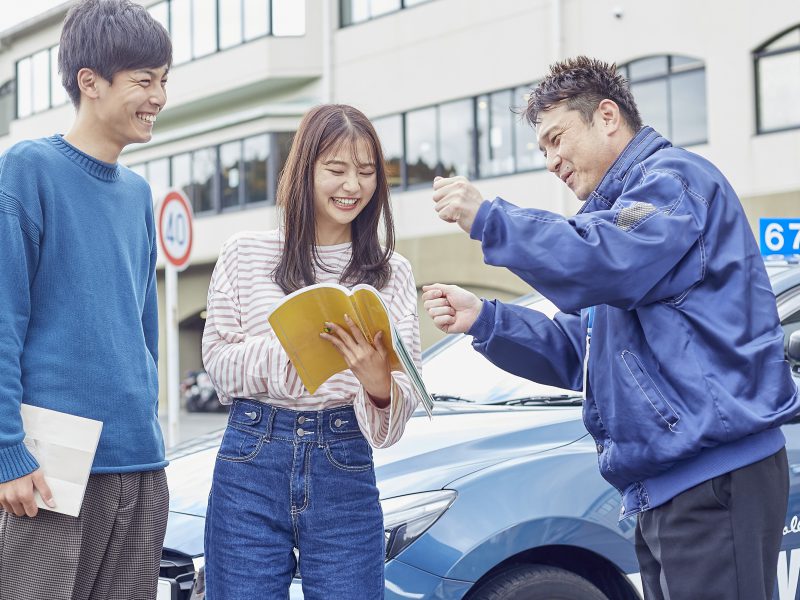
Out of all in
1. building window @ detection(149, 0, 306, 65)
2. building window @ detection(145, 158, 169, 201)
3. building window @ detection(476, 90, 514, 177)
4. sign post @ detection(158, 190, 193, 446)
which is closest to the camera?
sign post @ detection(158, 190, 193, 446)

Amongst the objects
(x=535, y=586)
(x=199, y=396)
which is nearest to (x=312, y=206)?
(x=535, y=586)

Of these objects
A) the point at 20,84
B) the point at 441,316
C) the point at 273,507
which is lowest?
the point at 273,507

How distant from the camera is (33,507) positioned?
232 centimetres

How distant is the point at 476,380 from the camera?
4.12 m

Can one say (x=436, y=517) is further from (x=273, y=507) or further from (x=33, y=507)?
(x=33, y=507)

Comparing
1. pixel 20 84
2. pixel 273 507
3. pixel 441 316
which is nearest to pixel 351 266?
pixel 441 316

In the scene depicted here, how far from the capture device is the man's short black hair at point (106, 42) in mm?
2533

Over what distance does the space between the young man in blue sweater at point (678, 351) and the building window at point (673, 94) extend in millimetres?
14519

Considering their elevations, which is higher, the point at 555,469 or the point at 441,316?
the point at 441,316

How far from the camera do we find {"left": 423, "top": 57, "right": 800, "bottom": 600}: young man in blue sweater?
7.25 ft

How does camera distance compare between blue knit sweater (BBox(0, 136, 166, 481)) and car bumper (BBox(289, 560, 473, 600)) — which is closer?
blue knit sweater (BBox(0, 136, 166, 481))

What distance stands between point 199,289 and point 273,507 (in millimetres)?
23796

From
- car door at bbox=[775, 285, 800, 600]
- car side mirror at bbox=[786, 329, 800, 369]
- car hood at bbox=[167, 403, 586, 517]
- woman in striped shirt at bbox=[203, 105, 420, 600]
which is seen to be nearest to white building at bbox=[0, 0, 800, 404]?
car door at bbox=[775, 285, 800, 600]

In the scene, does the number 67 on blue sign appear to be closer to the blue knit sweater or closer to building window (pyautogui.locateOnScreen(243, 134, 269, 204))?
the blue knit sweater
